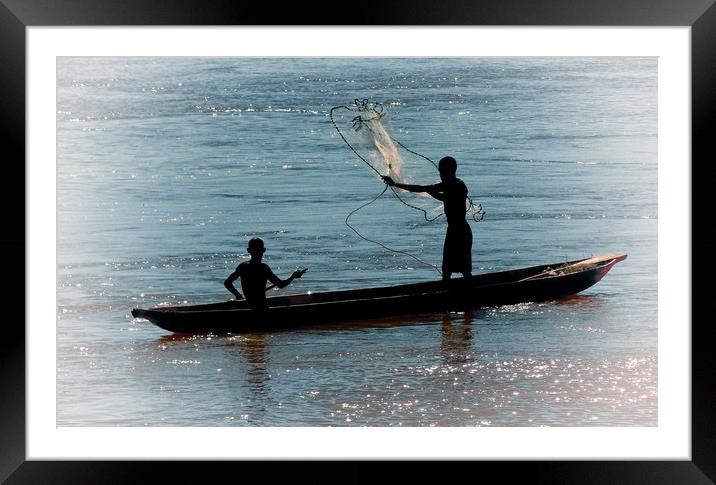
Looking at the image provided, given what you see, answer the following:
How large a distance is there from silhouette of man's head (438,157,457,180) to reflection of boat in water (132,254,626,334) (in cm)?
59

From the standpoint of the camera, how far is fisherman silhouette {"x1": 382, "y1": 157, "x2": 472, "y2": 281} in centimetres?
577

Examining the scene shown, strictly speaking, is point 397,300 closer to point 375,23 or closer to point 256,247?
point 256,247

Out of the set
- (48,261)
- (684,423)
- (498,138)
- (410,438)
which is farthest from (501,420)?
(48,261)

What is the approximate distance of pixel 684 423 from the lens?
17.1ft

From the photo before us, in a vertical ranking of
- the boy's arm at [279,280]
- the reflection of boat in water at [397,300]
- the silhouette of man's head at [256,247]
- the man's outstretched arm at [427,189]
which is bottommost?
the reflection of boat in water at [397,300]

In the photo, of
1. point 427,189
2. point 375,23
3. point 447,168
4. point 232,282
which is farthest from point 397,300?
point 375,23

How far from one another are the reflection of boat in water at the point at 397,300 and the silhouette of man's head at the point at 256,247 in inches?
11.5

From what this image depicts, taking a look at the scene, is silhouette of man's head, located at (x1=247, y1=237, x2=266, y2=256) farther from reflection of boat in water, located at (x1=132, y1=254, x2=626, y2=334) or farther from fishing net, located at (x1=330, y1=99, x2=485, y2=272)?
fishing net, located at (x1=330, y1=99, x2=485, y2=272)

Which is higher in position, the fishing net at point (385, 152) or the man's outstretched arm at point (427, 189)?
the fishing net at point (385, 152)

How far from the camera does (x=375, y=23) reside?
463 centimetres

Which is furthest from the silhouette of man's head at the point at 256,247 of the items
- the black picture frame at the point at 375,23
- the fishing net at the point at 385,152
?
the black picture frame at the point at 375,23

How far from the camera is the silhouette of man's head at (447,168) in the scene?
5.83m

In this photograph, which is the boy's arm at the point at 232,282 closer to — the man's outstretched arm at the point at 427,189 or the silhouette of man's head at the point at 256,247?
the silhouette of man's head at the point at 256,247

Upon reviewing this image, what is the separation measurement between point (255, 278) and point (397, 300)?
0.85 m
